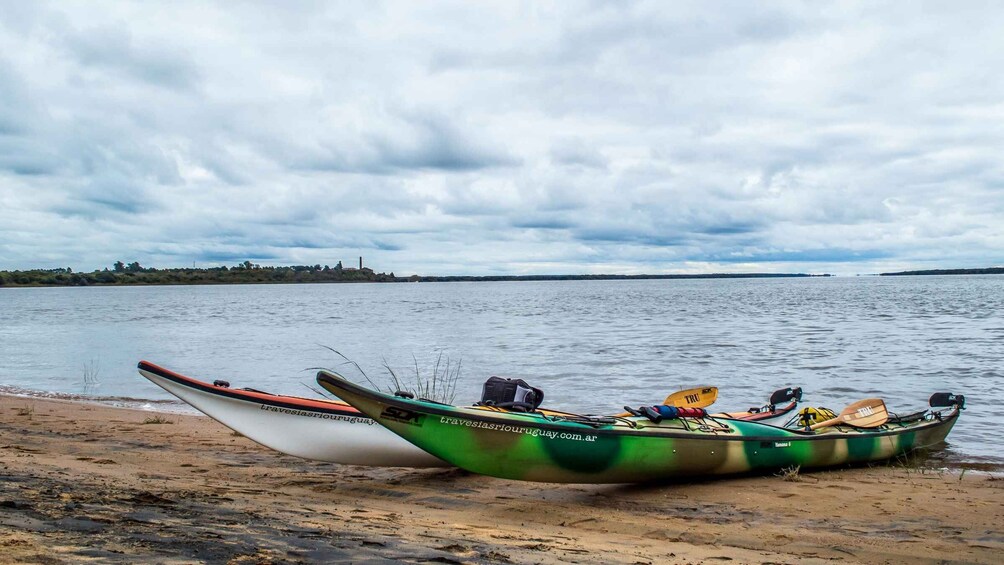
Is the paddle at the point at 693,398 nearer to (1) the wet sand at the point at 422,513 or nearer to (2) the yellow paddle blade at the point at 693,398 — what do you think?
(2) the yellow paddle blade at the point at 693,398

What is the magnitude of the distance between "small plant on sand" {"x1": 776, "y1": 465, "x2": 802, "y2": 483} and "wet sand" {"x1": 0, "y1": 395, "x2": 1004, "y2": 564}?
0.10 metres

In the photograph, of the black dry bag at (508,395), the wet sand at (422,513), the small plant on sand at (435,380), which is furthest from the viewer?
the small plant on sand at (435,380)

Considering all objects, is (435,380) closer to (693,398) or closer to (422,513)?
(693,398)

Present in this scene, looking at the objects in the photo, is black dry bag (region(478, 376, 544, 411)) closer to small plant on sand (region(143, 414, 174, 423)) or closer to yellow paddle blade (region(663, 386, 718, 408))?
yellow paddle blade (region(663, 386, 718, 408))

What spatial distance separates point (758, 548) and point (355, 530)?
9.82 feet

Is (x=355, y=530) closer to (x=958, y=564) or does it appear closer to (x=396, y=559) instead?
(x=396, y=559)

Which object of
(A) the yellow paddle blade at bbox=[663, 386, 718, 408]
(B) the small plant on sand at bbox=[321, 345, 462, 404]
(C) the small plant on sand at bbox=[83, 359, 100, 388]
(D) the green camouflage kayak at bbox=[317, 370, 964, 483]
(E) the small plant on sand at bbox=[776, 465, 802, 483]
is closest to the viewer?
(D) the green camouflage kayak at bbox=[317, 370, 964, 483]

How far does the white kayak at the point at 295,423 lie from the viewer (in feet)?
26.3

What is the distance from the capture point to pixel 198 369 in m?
20.1

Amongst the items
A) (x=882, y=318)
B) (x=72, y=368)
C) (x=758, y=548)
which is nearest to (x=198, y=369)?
(x=72, y=368)

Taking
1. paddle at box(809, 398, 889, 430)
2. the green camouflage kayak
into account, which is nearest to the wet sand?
the green camouflage kayak

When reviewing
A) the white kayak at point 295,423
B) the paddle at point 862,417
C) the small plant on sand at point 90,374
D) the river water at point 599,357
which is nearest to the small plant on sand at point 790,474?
the paddle at point 862,417

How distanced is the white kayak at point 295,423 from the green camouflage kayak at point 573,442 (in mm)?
1063

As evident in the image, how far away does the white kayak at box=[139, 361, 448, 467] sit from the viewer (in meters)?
8.02
